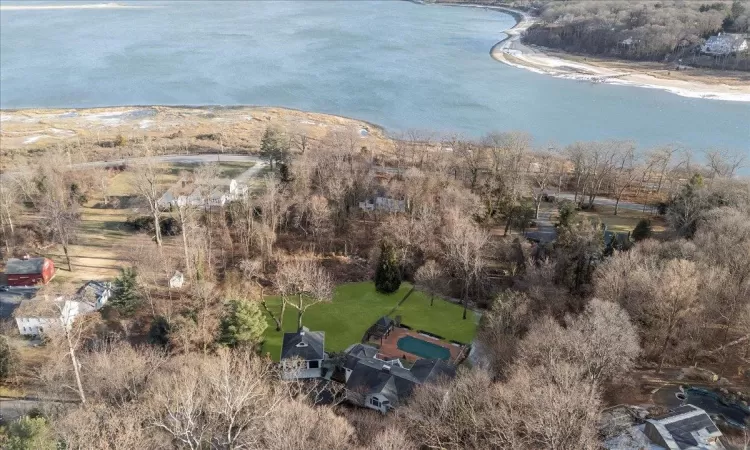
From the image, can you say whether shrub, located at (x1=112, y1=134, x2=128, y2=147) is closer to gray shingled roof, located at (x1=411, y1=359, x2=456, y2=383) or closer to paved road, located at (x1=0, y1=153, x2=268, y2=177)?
paved road, located at (x1=0, y1=153, x2=268, y2=177)

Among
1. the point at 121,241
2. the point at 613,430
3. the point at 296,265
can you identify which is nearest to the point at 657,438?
the point at 613,430

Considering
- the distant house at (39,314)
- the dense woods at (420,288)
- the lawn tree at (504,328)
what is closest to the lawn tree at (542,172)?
the dense woods at (420,288)

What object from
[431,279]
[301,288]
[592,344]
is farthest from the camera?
[431,279]

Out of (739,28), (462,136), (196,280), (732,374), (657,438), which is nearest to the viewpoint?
(657,438)

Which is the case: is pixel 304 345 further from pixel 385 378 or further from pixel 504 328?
pixel 504 328

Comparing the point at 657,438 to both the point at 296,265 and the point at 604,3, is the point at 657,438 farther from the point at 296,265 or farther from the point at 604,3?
the point at 604,3

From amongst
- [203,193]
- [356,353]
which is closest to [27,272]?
[203,193]
